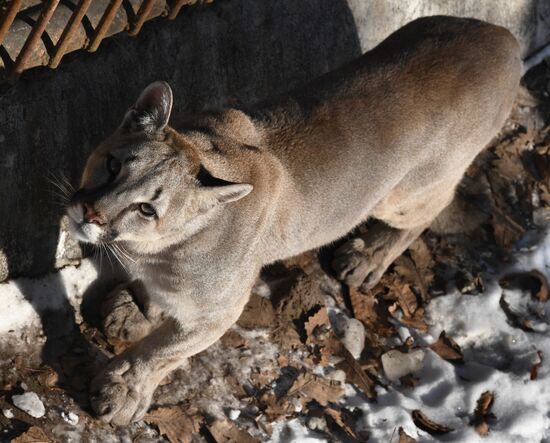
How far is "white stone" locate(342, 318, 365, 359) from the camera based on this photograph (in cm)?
586

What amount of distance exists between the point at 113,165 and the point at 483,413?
3.06 meters

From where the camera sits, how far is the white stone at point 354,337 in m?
5.86

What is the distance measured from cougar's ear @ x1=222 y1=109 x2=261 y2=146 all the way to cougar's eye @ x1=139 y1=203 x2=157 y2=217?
2.44 feet

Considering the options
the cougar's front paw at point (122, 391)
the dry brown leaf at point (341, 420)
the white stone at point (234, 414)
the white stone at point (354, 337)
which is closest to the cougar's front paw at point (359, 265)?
the white stone at point (354, 337)

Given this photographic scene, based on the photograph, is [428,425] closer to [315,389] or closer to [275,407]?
[315,389]

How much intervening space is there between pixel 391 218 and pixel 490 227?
129 centimetres

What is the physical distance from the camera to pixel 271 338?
5.68m

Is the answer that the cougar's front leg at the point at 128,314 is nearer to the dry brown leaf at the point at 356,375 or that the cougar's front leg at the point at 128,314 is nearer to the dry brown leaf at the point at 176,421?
the dry brown leaf at the point at 176,421

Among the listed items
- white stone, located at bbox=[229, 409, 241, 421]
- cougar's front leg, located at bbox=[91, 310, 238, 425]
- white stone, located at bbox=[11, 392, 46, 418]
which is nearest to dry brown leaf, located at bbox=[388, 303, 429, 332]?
white stone, located at bbox=[229, 409, 241, 421]

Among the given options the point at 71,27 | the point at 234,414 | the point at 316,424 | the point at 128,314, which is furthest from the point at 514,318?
the point at 71,27

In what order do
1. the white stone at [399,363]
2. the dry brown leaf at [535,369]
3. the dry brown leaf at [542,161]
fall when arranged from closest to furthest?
1. the white stone at [399,363]
2. the dry brown leaf at [535,369]
3. the dry brown leaf at [542,161]

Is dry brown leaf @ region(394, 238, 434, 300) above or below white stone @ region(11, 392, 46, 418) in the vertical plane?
below

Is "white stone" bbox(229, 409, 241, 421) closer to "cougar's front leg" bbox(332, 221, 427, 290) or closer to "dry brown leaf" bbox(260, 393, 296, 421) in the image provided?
"dry brown leaf" bbox(260, 393, 296, 421)

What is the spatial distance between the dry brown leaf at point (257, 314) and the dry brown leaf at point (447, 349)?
119 centimetres
